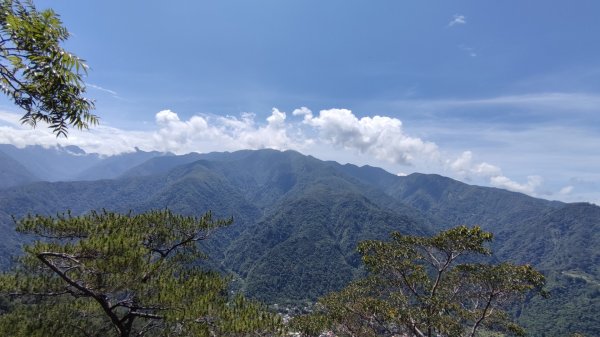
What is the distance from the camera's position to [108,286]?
46.8ft

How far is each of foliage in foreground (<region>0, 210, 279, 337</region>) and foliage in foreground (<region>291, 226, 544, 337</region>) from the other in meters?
8.75

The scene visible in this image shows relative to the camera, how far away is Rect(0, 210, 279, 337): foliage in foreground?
14.1m

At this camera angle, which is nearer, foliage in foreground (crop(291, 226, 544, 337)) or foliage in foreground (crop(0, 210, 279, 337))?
foliage in foreground (crop(0, 210, 279, 337))

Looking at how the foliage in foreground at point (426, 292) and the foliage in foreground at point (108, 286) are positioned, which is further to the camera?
the foliage in foreground at point (426, 292)

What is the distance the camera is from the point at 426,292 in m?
31.2

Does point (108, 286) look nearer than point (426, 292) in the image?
Yes

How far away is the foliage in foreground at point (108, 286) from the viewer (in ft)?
46.4

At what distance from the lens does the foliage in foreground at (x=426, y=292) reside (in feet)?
80.2

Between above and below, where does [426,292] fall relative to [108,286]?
below

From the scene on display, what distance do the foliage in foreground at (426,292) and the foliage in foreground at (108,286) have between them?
875 centimetres

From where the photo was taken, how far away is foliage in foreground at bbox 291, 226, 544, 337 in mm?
24453

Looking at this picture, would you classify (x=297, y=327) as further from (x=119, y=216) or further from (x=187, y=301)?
(x=119, y=216)

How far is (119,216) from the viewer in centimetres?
1800

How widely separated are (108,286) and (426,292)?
25481mm
